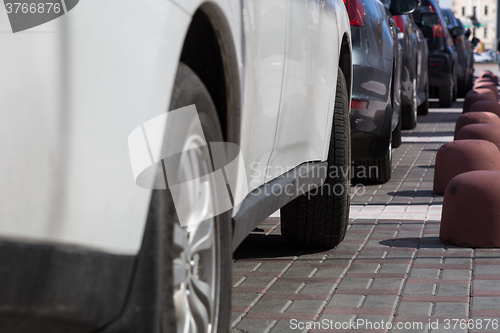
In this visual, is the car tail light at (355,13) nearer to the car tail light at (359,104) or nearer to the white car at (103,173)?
the car tail light at (359,104)

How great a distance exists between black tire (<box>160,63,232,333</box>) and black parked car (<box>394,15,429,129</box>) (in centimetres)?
676

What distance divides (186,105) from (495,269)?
2580 mm

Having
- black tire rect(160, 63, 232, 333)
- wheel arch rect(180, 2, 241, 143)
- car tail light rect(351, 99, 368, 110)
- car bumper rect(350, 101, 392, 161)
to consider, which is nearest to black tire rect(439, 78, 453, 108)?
car bumper rect(350, 101, 392, 161)

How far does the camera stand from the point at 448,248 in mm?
A: 4508

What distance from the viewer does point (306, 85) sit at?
3.36 m

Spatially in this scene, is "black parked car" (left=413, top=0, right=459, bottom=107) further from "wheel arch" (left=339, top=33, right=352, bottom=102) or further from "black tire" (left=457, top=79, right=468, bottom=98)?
"wheel arch" (left=339, top=33, right=352, bottom=102)

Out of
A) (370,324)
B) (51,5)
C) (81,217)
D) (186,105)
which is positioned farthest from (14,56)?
(370,324)

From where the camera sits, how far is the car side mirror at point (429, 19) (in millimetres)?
12414

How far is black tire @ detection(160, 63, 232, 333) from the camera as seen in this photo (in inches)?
68.2

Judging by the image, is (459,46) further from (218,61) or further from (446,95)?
(218,61)

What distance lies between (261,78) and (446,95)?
13.7 metres

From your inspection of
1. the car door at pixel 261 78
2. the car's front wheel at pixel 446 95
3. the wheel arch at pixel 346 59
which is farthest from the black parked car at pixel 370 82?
the car's front wheel at pixel 446 95

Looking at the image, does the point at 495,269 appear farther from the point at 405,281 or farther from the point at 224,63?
the point at 224,63

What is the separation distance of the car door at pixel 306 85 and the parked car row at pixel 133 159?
0.56 ft
